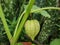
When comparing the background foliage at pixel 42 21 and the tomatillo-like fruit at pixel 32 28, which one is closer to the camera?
the tomatillo-like fruit at pixel 32 28

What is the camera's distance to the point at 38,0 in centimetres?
103

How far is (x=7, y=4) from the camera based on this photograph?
3.50ft

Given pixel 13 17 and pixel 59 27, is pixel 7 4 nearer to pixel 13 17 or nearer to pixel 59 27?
pixel 13 17

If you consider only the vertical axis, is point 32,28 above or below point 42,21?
above

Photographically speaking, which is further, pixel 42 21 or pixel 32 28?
pixel 42 21

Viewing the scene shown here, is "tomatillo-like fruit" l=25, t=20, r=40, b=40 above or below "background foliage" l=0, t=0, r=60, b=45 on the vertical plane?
above

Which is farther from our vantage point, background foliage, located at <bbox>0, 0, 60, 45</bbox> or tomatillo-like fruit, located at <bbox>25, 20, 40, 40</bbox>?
background foliage, located at <bbox>0, 0, 60, 45</bbox>

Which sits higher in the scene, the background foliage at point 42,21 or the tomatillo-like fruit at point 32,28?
the tomatillo-like fruit at point 32,28

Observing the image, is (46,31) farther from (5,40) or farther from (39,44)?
(5,40)

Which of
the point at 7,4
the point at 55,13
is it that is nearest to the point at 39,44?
the point at 55,13

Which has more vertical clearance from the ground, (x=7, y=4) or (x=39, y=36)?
(x=7, y=4)

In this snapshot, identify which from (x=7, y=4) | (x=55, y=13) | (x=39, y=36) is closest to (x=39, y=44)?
(x=39, y=36)

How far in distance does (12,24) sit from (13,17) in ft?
0.19

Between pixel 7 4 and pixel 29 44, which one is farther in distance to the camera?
pixel 7 4
